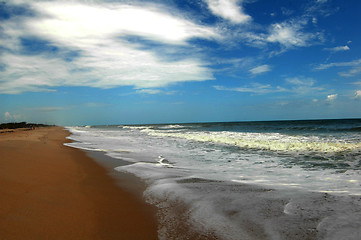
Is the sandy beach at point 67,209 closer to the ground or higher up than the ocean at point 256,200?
higher up

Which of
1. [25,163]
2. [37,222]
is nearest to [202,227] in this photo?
[37,222]

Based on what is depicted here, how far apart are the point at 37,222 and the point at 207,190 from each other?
3.25 meters

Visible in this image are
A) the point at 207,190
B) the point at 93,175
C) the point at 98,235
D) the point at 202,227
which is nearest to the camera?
the point at 98,235

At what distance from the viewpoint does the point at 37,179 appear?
5250mm

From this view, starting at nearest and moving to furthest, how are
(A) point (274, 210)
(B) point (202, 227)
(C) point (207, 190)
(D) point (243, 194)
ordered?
1. (B) point (202, 227)
2. (A) point (274, 210)
3. (D) point (243, 194)
4. (C) point (207, 190)

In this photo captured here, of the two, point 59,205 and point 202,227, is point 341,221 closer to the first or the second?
point 202,227

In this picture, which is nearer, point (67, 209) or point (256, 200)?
point (67, 209)

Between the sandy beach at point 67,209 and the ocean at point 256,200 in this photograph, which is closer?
the sandy beach at point 67,209

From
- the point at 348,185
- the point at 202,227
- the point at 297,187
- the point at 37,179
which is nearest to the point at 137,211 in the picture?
the point at 202,227

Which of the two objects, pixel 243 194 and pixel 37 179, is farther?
pixel 37 179

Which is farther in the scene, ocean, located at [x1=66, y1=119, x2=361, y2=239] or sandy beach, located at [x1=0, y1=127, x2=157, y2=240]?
ocean, located at [x1=66, y1=119, x2=361, y2=239]

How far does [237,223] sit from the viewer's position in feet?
10.9

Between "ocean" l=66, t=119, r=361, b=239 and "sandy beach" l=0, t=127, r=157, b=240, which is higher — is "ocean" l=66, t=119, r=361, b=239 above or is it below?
below

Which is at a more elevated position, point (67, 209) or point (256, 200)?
point (67, 209)
